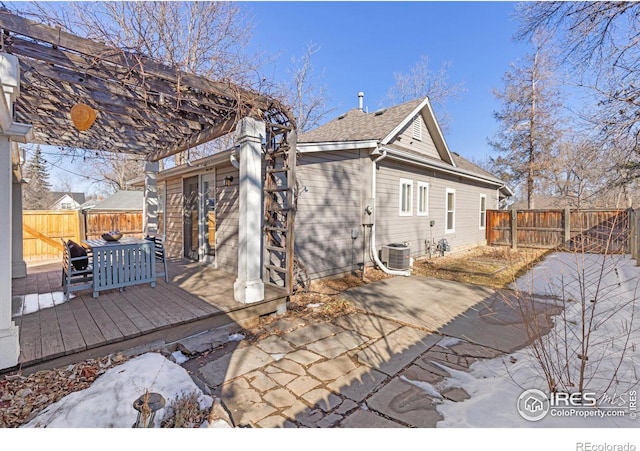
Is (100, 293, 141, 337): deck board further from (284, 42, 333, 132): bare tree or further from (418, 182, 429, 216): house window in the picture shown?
(284, 42, 333, 132): bare tree

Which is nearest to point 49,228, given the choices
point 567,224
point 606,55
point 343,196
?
point 343,196

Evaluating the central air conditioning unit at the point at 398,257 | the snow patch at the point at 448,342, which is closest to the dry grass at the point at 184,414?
the snow patch at the point at 448,342

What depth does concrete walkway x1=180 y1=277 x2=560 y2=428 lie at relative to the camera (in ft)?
7.98

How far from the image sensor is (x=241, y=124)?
415 cm

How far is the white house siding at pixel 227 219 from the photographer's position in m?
5.96

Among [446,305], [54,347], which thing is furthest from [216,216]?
[446,305]

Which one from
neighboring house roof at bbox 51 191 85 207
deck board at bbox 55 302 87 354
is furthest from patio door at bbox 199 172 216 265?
neighboring house roof at bbox 51 191 85 207

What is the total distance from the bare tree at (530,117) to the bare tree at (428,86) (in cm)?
254

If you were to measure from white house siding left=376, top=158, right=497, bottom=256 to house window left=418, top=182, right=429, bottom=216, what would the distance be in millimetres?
159

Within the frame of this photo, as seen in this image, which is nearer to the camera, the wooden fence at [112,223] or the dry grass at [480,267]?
the dry grass at [480,267]

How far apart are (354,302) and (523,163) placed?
16.5 m

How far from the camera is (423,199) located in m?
9.59

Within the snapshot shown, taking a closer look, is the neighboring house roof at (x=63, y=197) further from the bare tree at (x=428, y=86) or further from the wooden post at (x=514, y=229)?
the wooden post at (x=514, y=229)

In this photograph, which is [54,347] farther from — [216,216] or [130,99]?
[216,216]
